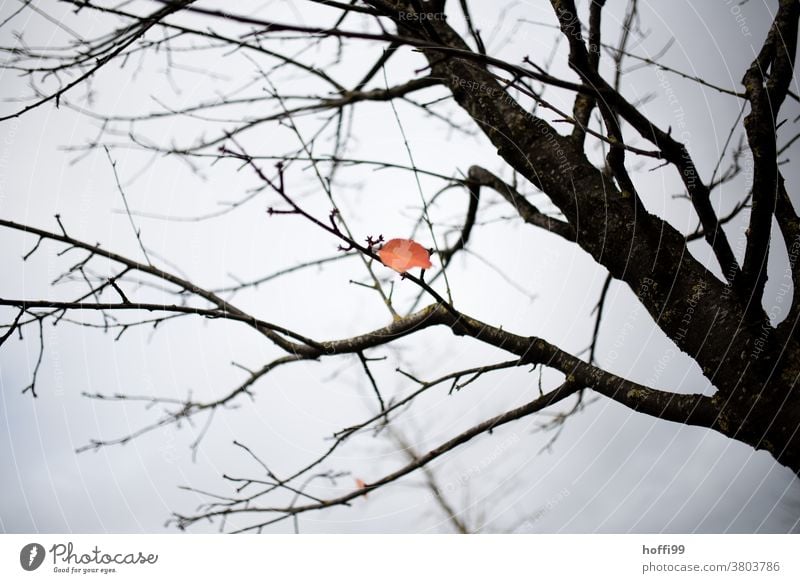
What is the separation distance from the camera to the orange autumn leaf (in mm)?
995

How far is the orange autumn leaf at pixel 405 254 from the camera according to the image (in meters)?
1.00

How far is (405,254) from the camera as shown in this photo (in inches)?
39.9
